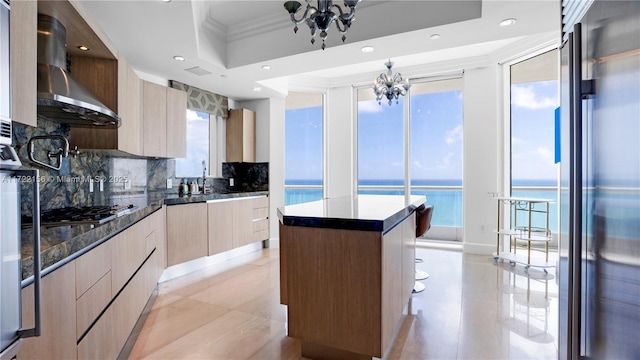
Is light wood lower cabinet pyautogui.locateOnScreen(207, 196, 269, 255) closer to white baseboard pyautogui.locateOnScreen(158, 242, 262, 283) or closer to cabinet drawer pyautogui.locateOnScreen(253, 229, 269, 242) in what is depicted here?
cabinet drawer pyautogui.locateOnScreen(253, 229, 269, 242)

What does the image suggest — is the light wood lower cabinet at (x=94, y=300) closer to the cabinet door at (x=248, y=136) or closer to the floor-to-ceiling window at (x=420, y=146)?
the cabinet door at (x=248, y=136)

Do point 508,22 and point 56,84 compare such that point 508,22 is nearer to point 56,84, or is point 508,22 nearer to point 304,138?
point 56,84

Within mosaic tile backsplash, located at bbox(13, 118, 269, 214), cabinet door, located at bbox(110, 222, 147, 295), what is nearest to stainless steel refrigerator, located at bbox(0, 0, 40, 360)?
cabinet door, located at bbox(110, 222, 147, 295)

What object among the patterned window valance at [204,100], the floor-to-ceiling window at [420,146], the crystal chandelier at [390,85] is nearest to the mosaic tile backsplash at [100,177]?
the patterned window valance at [204,100]

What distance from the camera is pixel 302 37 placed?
10.9ft

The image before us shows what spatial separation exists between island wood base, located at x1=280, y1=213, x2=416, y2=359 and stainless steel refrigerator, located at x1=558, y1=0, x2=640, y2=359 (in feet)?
2.83

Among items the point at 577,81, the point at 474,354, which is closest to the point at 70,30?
the point at 577,81

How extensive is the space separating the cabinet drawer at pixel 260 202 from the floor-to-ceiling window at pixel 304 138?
98 cm

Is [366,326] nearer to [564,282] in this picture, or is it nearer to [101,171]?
[564,282]

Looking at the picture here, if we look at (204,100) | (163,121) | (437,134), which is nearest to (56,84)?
(163,121)

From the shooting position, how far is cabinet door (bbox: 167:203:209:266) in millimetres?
3598

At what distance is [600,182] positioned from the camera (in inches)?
36.7

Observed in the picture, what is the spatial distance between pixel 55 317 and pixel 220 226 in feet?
9.69

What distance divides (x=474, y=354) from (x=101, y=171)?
12.0ft
